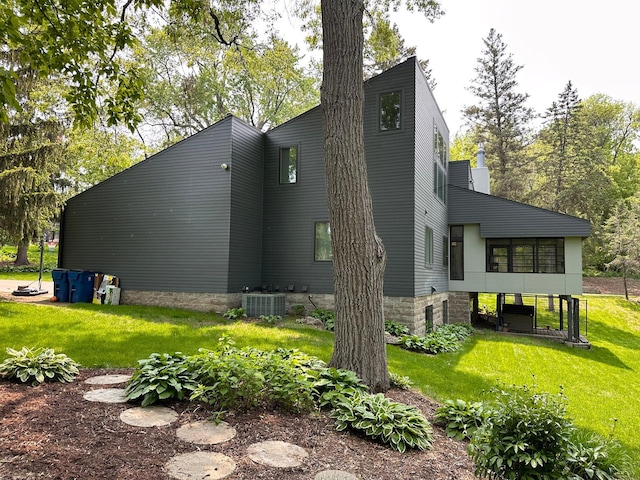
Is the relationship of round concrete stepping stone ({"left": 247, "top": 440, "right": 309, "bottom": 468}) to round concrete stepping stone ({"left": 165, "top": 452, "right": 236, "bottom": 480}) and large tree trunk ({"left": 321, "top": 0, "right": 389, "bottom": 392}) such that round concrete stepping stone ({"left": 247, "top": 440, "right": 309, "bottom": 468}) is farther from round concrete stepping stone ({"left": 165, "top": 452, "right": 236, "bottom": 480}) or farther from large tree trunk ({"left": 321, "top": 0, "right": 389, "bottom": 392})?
large tree trunk ({"left": 321, "top": 0, "right": 389, "bottom": 392})

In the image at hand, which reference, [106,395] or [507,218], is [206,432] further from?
[507,218]

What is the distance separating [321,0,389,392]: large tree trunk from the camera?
452 centimetres

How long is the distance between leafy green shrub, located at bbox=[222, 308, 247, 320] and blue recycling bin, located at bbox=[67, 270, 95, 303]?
428cm

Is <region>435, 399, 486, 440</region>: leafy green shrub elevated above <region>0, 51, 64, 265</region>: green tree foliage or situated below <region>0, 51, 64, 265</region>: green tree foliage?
below

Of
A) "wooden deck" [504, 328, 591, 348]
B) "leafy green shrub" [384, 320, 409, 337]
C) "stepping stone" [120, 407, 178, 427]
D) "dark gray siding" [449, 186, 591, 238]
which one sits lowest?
"wooden deck" [504, 328, 591, 348]

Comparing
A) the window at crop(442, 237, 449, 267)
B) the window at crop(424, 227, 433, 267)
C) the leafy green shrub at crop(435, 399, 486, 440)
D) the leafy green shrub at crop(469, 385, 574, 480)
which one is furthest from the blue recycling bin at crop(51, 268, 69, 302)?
the window at crop(442, 237, 449, 267)

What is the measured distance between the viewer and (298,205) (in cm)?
1233

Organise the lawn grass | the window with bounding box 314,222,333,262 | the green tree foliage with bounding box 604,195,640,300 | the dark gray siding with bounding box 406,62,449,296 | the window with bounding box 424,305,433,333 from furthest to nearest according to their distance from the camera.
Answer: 1. the green tree foliage with bounding box 604,195,640,300
2. the window with bounding box 424,305,433,333
3. the window with bounding box 314,222,333,262
4. the dark gray siding with bounding box 406,62,449,296
5. the lawn grass

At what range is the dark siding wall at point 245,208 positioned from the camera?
441 inches

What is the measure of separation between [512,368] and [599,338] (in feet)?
34.1

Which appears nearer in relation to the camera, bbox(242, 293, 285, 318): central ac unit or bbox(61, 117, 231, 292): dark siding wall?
bbox(242, 293, 285, 318): central ac unit

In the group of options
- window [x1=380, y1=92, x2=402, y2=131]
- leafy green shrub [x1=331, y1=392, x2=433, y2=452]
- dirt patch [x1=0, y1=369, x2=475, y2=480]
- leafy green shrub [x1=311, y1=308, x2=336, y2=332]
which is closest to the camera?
dirt patch [x1=0, y1=369, x2=475, y2=480]

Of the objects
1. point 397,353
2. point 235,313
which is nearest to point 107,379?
point 397,353

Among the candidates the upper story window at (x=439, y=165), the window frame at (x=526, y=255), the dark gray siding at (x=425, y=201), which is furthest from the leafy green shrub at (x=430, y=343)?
the upper story window at (x=439, y=165)
